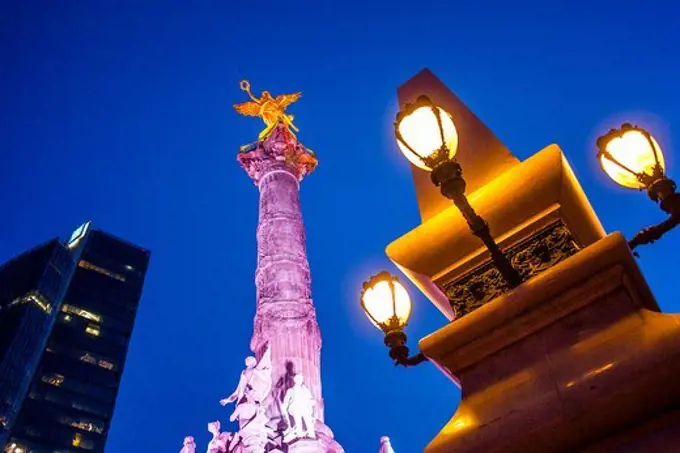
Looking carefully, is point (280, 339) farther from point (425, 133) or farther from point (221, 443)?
point (425, 133)

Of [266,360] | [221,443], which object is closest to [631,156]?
[221,443]

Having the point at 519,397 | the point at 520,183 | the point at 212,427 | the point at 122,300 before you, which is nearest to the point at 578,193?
the point at 520,183

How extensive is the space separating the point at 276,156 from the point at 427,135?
81.4ft

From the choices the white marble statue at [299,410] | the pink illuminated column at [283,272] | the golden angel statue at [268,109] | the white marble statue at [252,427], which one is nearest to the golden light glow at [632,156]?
the white marble statue at [299,410]

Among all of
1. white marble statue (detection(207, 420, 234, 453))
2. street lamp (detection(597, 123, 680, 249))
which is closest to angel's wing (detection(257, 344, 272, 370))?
white marble statue (detection(207, 420, 234, 453))

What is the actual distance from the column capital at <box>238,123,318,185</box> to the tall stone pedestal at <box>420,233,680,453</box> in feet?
80.5

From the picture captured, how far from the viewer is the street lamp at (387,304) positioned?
438cm

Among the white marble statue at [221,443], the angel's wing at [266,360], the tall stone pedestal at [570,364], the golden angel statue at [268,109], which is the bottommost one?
the tall stone pedestal at [570,364]

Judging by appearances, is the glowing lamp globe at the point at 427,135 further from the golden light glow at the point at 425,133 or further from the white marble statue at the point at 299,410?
the white marble statue at the point at 299,410

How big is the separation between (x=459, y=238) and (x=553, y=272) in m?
0.68

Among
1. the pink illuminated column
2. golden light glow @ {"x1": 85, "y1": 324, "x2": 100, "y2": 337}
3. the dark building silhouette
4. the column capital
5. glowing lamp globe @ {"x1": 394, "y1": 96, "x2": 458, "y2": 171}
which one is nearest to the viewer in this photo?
Result: glowing lamp globe @ {"x1": 394, "y1": 96, "x2": 458, "y2": 171}

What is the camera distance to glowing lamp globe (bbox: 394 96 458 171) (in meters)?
3.32

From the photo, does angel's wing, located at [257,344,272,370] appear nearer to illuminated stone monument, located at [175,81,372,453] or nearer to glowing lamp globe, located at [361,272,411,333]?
illuminated stone monument, located at [175,81,372,453]

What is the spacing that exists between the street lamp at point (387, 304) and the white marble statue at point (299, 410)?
532 inches
